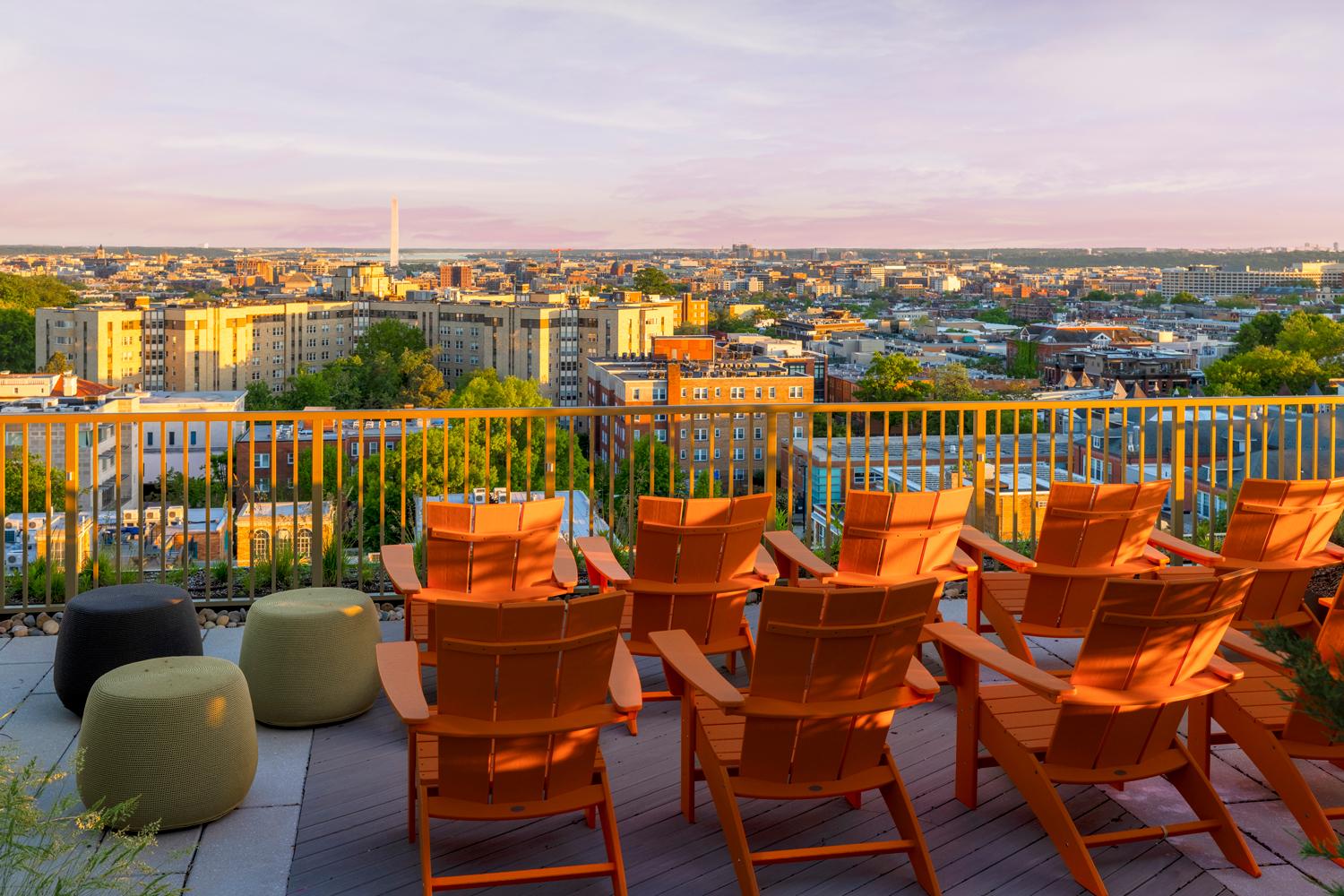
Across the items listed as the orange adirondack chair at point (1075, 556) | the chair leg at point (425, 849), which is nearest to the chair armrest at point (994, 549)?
the orange adirondack chair at point (1075, 556)

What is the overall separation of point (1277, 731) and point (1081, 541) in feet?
4.11

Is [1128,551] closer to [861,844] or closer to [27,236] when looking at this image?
[861,844]

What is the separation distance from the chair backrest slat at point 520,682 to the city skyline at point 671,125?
16830mm

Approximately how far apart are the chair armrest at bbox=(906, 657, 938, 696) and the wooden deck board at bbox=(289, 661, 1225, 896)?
43cm

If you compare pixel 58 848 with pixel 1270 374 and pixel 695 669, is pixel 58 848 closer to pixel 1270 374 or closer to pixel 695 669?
pixel 695 669

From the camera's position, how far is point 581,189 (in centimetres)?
11025

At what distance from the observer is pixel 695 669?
3.32m

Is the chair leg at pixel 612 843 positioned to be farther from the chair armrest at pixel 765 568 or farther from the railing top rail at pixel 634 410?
the railing top rail at pixel 634 410

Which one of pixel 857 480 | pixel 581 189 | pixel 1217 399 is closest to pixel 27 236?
pixel 581 189

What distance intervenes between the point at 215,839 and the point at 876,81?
6824cm

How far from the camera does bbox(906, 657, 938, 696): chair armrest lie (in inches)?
125

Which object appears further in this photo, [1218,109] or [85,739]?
[1218,109]

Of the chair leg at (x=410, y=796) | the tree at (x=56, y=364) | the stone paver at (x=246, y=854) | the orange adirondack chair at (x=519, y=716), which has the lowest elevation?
the tree at (x=56, y=364)

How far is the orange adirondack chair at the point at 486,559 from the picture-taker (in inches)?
167
